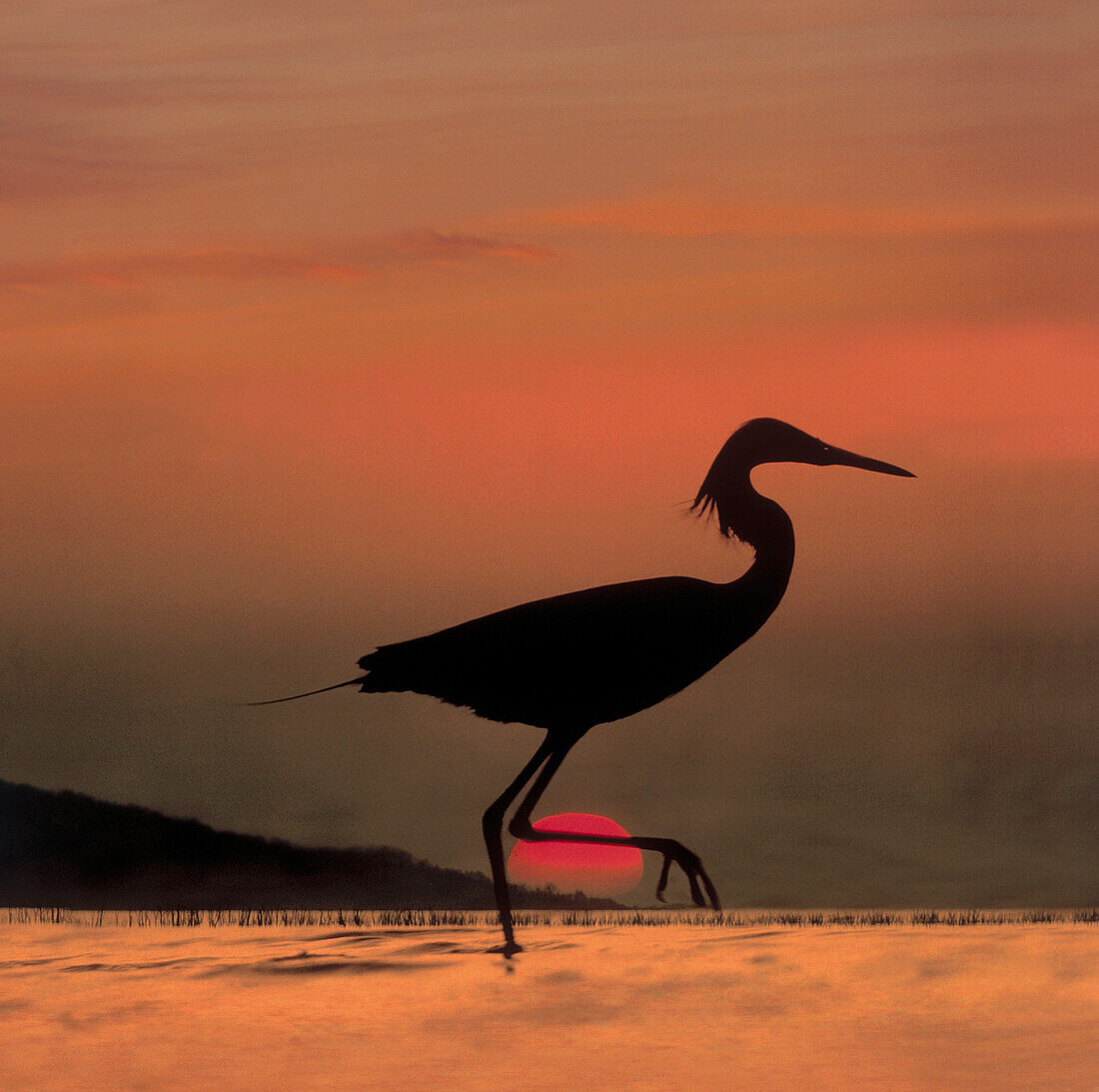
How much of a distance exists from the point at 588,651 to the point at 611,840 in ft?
2.68

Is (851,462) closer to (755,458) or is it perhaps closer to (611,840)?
(755,458)

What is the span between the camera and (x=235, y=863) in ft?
28.9

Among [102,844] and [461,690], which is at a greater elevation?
[461,690]

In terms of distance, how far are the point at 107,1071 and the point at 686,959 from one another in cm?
241

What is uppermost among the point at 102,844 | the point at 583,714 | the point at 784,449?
the point at 784,449

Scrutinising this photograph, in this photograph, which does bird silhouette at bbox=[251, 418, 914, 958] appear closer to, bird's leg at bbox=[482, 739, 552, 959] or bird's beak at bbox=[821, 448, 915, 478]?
Answer: bird's leg at bbox=[482, 739, 552, 959]

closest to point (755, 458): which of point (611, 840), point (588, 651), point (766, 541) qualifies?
point (766, 541)

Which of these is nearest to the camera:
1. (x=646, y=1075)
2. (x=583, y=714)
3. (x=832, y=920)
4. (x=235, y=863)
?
(x=646, y=1075)

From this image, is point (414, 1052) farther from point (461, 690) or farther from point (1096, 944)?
point (1096, 944)

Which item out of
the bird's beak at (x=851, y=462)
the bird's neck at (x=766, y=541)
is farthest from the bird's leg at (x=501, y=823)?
the bird's beak at (x=851, y=462)

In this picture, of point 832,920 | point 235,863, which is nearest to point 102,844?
point 235,863

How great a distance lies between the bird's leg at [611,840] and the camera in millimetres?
6727

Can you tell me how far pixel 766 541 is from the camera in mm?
7047

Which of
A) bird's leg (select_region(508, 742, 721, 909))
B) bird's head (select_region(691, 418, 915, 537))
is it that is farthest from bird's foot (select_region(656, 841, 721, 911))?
bird's head (select_region(691, 418, 915, 537))
